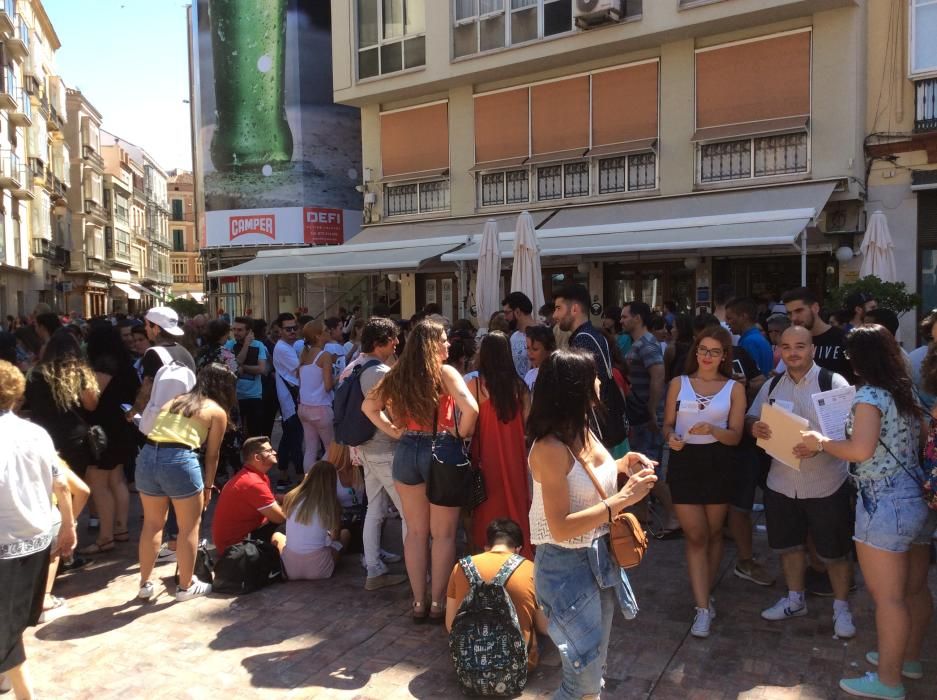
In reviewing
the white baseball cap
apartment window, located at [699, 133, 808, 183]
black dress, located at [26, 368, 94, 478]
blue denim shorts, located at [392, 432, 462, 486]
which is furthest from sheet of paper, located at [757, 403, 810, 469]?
apartment window, located at [699, 133, 808, 183]

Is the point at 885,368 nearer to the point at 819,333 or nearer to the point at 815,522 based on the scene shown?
the point at 815,522

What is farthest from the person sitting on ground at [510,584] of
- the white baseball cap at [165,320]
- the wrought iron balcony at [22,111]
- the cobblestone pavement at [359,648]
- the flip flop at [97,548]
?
the wrought iron balcony at [22,111]

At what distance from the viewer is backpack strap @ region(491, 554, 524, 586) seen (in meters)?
3.52

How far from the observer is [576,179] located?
1464cm

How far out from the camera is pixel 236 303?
2533 cm

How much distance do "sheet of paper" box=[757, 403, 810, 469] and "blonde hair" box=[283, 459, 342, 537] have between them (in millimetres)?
2803

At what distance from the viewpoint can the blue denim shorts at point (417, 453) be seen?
4.12m

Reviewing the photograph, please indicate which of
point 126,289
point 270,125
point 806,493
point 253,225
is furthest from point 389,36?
point 126,289

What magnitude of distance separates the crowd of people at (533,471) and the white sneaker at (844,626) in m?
0.02

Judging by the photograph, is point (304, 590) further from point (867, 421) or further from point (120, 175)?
point (120, 175)

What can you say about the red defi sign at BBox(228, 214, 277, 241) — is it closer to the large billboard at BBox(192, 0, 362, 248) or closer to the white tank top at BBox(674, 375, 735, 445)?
the large billboard at BBox(192, 0, 362, 248)

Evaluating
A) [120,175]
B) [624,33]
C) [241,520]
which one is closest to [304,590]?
[241,520]

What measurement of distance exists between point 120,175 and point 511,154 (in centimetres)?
5413

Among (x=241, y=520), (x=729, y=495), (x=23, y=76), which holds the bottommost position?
(x=241, y=520)
